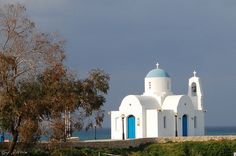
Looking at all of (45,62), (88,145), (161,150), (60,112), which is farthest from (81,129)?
(161,150)

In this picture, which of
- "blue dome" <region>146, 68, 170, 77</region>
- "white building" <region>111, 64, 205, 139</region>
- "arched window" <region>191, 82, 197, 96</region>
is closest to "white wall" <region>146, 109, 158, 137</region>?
"white building" <region>111, 64, 205, 139</region>

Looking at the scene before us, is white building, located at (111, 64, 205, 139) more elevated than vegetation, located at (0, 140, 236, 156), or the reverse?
white building, located at (111, 64, 205, 139)

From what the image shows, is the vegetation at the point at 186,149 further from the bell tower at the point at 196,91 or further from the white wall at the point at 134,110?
the bell tower at the point at 196,91

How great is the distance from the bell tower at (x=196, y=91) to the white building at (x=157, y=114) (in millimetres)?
515

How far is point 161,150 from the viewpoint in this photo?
37.0 meters

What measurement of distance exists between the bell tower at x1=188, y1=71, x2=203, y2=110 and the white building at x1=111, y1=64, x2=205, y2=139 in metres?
0.52

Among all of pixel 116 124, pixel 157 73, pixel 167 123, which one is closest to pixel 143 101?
pixel 167 123

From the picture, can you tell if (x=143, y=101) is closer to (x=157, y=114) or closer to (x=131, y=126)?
(x=157, y=114)

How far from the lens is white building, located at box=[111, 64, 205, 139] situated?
4241cm

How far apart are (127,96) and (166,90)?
2976 mm

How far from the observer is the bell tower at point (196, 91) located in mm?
46094

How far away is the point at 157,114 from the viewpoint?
41844mm

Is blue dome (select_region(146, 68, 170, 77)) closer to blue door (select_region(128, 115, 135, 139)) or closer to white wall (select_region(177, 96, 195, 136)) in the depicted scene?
white wall (select_region(177, 96, 195, 136))

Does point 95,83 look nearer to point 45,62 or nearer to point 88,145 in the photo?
point 45,62
